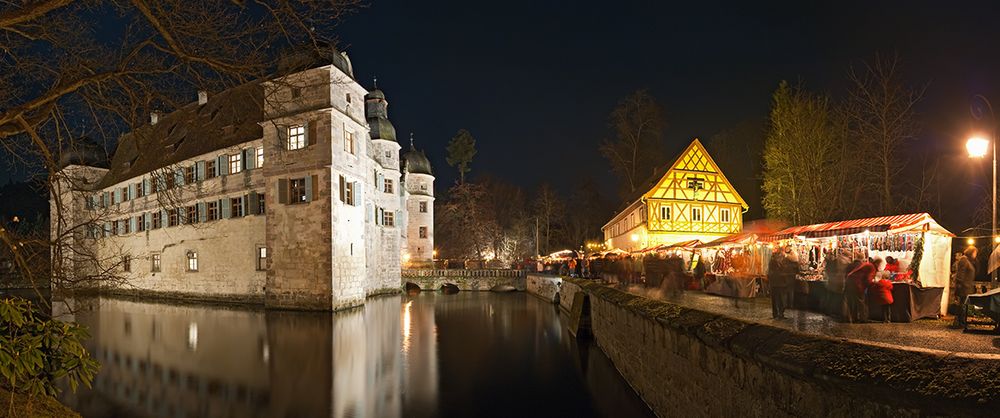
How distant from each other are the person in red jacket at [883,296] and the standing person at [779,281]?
51.4 inches

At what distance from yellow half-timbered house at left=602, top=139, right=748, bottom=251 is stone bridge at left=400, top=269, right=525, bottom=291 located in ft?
48.8

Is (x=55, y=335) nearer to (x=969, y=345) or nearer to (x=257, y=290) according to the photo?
(x=969, y=345)

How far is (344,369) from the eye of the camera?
15945 mm

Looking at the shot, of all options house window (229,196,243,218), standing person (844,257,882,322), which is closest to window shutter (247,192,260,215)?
house window (229,196,243,218)

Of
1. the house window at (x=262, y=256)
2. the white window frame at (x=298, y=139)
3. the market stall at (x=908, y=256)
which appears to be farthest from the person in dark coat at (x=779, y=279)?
the house window at (x=262, y=256)

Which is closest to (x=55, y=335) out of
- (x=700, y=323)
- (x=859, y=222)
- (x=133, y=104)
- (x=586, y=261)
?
(x=133, y=104)

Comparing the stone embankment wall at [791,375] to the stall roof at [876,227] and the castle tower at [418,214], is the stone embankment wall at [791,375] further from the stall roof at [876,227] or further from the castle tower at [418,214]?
the castle tower at [418,214]

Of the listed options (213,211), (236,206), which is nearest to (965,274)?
(236,206)

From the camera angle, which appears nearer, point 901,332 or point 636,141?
point 901,332

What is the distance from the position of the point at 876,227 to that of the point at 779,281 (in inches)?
112

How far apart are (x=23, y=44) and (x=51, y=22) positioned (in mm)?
822

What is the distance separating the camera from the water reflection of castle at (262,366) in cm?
1242

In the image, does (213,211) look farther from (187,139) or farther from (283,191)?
(283,191)

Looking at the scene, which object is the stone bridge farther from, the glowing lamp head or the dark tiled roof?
the glowing lamp head
